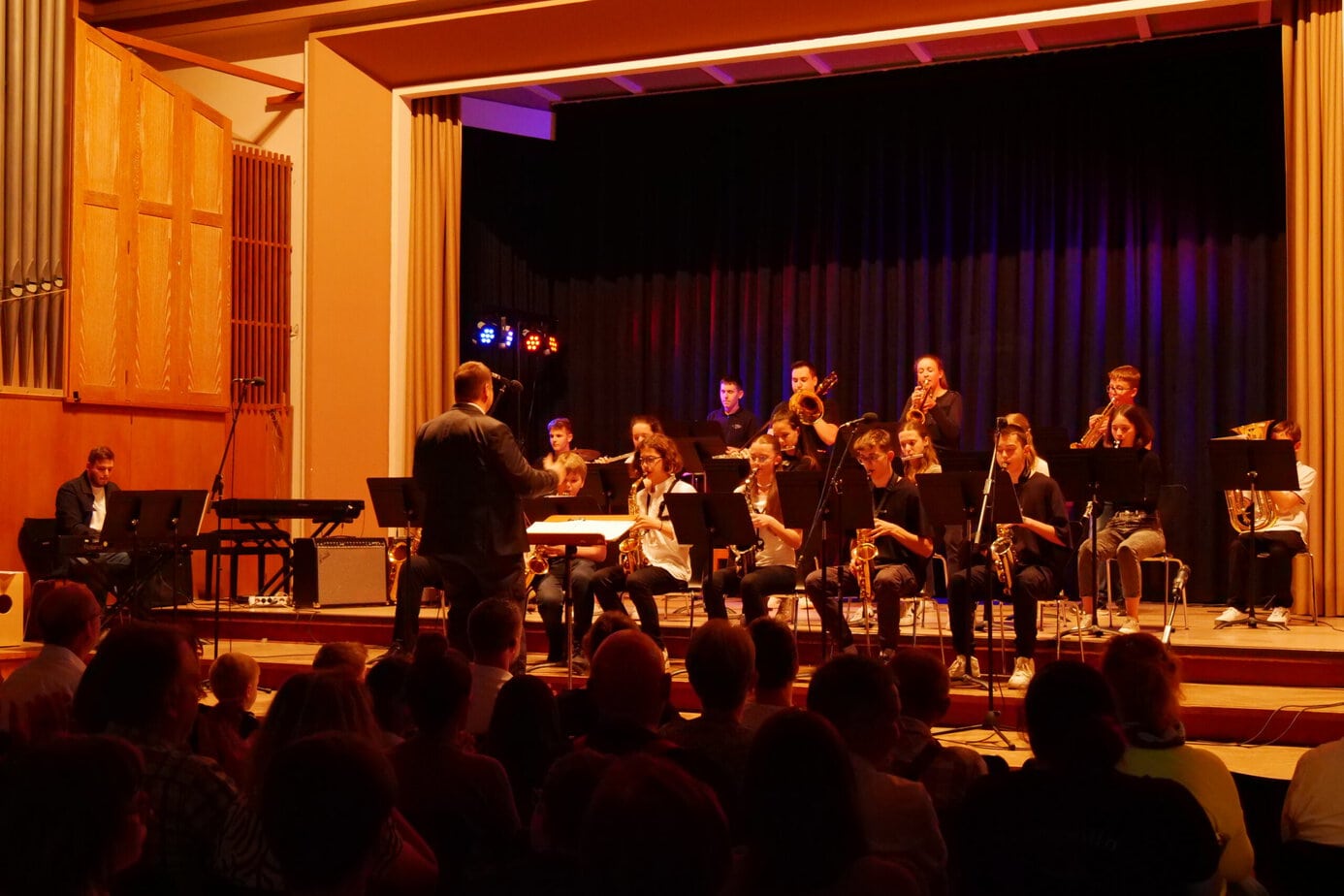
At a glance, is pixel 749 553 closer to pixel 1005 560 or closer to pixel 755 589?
pixel 755 589

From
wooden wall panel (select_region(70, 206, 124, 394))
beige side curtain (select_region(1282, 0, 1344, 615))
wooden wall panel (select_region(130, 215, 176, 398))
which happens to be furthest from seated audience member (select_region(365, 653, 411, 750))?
wooden wall panel (select_region(130, 215, 176, 398))

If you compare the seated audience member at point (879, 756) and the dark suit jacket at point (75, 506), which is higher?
the dark suit jacket at point (75, 506)

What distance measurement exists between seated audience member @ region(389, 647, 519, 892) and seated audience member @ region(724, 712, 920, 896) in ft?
3.06

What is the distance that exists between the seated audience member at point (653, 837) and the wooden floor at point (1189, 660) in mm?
4444

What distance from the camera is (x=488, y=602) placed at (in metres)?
4.22

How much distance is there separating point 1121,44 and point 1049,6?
4.82 feet

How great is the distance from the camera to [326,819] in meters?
1.85

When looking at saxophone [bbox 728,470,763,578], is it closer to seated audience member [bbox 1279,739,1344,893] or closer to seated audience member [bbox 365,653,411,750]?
seated audience member [bbox 365,653,411,750]

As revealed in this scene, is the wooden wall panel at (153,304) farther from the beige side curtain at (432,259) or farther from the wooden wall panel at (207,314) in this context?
the beige side curtain at (432,259)

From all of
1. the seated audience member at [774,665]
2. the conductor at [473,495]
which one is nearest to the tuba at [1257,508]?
the conductor at [473,495]

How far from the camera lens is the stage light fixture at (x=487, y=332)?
1262 centimetres

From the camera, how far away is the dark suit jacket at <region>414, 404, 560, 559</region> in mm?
6152

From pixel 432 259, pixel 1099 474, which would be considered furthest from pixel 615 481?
pixel 432 259

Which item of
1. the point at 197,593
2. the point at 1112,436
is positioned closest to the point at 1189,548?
the point at 1112,436
